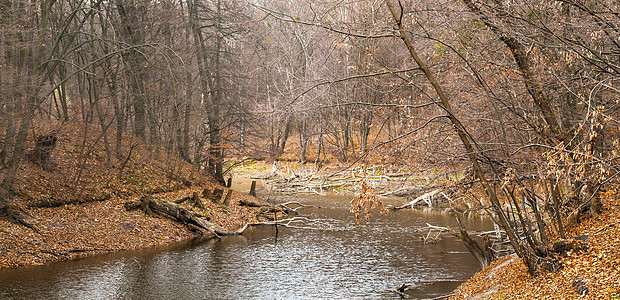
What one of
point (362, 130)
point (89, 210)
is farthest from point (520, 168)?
point (362, 130)

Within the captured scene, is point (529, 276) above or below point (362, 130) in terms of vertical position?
below

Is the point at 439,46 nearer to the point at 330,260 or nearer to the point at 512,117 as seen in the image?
the point at 512,117

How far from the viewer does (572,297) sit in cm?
644

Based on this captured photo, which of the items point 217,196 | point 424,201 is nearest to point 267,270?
point 217,196

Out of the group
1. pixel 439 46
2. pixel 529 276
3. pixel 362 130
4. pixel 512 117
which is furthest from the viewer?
pixel 362 130

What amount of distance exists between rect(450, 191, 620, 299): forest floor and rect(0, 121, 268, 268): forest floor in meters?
10.7

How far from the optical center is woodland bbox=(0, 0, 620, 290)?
7.37 m

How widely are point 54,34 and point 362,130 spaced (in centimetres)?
1896

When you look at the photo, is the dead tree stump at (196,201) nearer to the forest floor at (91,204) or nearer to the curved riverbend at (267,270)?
the forest floor at (91,204)

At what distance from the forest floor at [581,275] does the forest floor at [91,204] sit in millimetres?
10671

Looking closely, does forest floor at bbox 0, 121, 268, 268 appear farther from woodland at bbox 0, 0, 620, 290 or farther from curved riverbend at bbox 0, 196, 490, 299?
curved riverbend at bbox 0, 196, 490, 299

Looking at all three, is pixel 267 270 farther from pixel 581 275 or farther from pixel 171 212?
pixel 581 275

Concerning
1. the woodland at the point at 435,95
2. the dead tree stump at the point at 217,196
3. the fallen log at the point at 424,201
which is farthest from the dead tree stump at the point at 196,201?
the fallen log at the point at 424,201

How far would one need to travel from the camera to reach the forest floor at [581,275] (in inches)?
251
